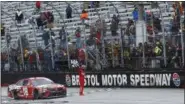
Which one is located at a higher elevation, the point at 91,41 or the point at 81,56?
the point at 91,41

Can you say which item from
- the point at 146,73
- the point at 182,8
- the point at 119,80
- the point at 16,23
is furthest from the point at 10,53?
the point at 182,8

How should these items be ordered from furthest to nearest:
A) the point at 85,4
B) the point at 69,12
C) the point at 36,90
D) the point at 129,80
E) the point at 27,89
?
1. the point at 85,4
2. the point at 69,12
3. the point at 129,80
4. the point at 27,89
5. the point at 36,90

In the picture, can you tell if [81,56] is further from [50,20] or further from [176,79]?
[176,79]

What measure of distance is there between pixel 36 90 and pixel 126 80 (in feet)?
19.9

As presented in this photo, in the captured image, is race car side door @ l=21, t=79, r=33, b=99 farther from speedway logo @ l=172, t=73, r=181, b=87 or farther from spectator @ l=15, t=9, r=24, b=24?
spectator @ l=15, t=9, r=24, b=24

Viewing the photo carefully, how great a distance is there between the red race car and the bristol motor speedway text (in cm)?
498

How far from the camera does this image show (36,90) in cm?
2033

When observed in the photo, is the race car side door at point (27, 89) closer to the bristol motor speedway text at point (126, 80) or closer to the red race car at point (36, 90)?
the red race car at point (36, 90)

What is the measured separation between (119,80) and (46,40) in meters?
4.91

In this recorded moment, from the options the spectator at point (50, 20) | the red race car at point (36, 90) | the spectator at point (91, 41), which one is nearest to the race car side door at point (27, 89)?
the red race car at point (36, 90)

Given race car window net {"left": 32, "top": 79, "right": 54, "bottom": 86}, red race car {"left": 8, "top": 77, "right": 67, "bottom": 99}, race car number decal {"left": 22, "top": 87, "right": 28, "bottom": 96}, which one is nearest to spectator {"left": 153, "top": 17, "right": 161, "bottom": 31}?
red race car {"left": 8, "top": 77, "right": 67, "bottom": 99}

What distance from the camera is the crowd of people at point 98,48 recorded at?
21688 mm

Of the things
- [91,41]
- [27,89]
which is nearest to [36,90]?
[27,89]

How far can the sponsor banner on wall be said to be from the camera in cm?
2269
